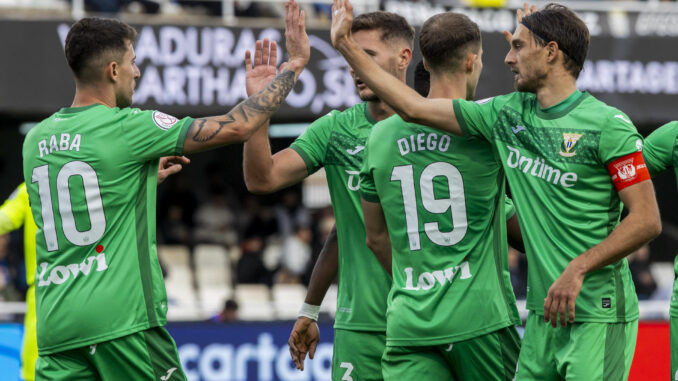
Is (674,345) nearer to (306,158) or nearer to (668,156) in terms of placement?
(668,156)

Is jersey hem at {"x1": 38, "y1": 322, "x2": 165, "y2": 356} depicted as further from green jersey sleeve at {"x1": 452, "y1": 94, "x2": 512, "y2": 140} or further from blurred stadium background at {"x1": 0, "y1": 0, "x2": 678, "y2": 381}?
blurred stadium background at {"x1": 0, "y1": 0, "x2": 678, "y2": 381}

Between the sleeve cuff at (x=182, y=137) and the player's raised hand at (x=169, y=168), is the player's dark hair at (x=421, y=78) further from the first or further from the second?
the sleeve cuff at (x=182, y=137)

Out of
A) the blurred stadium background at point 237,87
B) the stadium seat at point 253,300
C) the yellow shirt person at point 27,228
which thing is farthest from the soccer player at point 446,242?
the stadium seat at point 253,300

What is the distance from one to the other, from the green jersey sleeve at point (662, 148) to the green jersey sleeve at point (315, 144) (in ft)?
5.24

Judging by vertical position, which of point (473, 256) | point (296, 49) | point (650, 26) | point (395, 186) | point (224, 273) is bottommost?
point (224, 273)

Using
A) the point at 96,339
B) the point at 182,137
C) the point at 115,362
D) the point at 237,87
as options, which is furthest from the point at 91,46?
the point at 237,87

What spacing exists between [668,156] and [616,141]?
1.26m

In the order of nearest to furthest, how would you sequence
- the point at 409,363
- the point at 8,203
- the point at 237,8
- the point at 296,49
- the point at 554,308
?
the point at 554,308, the point at 409,363, the point at 296,49, the point at 8,203, the point at 237,8

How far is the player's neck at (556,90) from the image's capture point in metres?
4.48

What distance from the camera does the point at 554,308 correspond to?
4.23 meters

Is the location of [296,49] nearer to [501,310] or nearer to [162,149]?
[162,149]

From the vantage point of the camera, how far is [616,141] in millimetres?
4273

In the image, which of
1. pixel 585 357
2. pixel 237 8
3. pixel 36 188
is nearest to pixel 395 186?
pixel 585 357

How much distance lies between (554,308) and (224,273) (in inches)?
415
